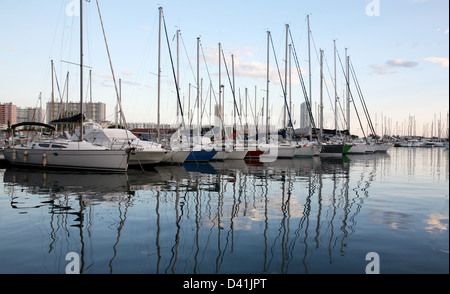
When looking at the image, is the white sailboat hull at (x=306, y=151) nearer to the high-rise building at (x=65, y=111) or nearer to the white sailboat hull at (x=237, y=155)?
the white sailboat hull at (x=237, y=155)

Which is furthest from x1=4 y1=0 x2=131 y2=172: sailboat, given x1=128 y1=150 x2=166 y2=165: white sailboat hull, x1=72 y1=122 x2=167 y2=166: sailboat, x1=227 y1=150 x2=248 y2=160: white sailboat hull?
x1=227 y1=150 x2=248 y2=160: white sailboat hull

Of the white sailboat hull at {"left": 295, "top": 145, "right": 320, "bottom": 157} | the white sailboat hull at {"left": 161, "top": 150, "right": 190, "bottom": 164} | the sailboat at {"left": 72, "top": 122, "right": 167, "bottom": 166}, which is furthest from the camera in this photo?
the white sailboat hull at {"left": 295, "top": 145, "right": 320, "bottom": 157}

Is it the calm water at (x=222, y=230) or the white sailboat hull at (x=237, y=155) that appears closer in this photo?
the calm water at (x=222, y=230)

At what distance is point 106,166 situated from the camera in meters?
23.4

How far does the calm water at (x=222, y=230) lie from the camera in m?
6.77

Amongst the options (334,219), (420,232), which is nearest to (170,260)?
(334,219)

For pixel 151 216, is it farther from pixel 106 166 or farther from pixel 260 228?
pixel 106 166

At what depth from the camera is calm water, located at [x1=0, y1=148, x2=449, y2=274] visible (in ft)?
22.2

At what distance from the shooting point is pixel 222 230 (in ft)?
30.1

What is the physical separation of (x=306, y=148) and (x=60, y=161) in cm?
3008

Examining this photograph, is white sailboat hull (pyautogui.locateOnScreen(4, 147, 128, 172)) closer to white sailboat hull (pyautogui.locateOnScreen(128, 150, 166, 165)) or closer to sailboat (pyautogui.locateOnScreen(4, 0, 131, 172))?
sailboat (pyautogui.locateOnScreen(4, 0, 131, 172))

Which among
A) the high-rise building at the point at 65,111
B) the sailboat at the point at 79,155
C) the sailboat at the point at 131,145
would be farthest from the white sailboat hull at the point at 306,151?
the sailboat at the point at 79,155

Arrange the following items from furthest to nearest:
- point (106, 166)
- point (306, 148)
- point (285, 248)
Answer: point (306, 148)
point (106, 166)
point (285, 248)

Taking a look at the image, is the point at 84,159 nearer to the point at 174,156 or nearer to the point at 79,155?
the point at 79,155
